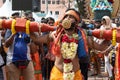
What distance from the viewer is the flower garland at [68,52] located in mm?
6383

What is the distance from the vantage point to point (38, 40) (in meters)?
6.50

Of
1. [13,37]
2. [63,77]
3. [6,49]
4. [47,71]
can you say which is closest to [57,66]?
[63,77]

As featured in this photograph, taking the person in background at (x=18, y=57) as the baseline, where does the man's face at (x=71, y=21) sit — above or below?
above

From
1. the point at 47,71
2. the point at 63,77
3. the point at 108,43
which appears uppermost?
the point at 108,43

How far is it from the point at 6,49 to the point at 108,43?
2.78m

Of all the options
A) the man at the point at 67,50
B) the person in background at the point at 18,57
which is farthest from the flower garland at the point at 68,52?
the person in background at the point at 18,57

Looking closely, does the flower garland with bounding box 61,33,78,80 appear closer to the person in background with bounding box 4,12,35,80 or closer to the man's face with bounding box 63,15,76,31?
the man's face with bounding box 63,15,76,31

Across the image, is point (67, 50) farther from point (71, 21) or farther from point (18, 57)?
point (18, 57)

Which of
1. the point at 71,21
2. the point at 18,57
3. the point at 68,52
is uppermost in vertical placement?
the point at 71,21

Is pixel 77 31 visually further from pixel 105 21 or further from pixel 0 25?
pixel 105 21

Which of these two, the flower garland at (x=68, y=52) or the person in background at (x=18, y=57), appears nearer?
the flower garland at (x=68, y=52)

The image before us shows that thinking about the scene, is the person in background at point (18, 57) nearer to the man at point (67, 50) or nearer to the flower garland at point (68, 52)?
the man at point (67, 50)

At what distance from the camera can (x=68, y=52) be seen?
639 centimetres

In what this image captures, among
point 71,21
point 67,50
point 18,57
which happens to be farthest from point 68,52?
point 18,57
